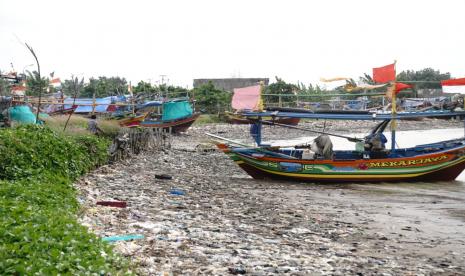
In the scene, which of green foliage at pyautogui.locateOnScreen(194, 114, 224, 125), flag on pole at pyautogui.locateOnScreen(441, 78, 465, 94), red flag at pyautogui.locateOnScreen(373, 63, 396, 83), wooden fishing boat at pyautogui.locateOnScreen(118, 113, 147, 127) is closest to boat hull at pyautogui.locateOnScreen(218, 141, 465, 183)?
flag on pole at pyautogui.locateOnScreen(441, 78, 465, 94)

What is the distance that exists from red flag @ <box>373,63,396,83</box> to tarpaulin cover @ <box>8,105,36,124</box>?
9.86 m

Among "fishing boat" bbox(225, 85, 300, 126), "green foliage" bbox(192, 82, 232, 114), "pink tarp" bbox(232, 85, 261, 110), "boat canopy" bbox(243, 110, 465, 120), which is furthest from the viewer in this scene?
"green foliage" bbox(192, 82, 232, 114)

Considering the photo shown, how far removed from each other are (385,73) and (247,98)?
4090 mm

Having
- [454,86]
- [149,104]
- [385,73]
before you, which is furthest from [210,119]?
[454,86]

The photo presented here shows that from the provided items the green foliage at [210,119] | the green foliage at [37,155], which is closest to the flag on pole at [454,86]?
the green foliage at [37,155]

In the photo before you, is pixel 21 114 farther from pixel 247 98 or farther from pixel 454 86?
pixel 454 86

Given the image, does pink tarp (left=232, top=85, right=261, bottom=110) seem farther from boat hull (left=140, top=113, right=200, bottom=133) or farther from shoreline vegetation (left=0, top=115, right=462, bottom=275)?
boat hull (left=140, top=113, right=200, bottom=133)

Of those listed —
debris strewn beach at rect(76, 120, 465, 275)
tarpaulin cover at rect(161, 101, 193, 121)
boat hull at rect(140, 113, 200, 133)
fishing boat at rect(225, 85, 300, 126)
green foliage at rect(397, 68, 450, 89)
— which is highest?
green foliage at rect(397, 68, 450, 89)

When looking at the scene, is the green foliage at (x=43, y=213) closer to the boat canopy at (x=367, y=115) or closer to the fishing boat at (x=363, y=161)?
the fishing boat at (x=363, y=161)

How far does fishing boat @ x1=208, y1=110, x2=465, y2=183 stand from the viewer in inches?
571

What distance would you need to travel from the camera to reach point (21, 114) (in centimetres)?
1528

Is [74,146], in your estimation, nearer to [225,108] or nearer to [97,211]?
[97,211]

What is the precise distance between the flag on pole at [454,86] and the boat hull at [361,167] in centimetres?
151

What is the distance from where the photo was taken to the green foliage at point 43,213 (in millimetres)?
4637
